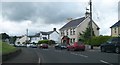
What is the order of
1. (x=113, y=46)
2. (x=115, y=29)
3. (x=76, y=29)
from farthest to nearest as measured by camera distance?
1. (x=76, y=29)
2. (x=115, y=29)
3. (x=113, y=46)

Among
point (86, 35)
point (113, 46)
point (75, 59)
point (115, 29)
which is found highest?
point (115, 29)

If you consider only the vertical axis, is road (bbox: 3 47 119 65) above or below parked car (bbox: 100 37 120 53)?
below

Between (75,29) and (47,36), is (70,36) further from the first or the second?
(47,36)

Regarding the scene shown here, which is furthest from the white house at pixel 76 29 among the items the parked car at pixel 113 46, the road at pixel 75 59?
the road at pixel 75 59

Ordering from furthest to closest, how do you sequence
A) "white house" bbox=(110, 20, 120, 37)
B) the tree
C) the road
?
the tree → "white house" bbox=(110, 20, 120, 37) → the road

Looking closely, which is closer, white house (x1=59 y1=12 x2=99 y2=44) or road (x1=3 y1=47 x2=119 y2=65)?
road (x1=3 y1=47 x2=119 y2=65)

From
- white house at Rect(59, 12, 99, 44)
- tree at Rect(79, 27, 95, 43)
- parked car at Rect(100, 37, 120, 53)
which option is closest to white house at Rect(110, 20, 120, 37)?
tree at Rect(79, 27, 95, 43)

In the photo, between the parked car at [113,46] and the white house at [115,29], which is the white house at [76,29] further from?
the parked car at [113,46]

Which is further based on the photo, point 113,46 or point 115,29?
point 115,29

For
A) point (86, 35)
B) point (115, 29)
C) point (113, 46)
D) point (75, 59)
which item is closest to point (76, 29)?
point (86, 35)

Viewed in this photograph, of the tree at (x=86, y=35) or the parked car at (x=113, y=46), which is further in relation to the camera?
the tree at (x=86, y=35)

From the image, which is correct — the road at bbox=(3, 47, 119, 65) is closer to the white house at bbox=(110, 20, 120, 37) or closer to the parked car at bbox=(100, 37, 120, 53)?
the parked car at bbox=(100, 37, 120, 53)

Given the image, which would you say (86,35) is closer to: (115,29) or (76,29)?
(115,29)

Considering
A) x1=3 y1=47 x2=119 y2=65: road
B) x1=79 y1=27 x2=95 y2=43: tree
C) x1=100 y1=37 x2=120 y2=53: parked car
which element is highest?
x1=79 y1=27 x2=95 y2=43: tree
